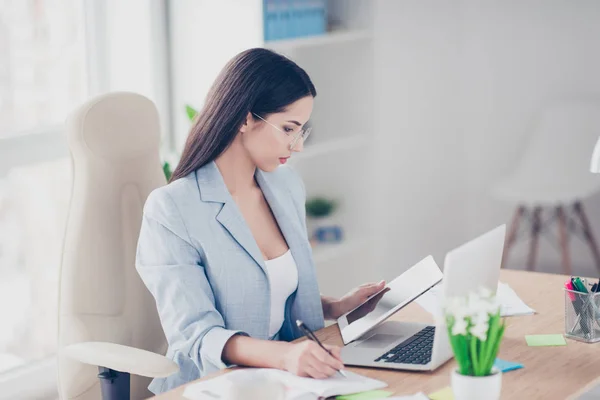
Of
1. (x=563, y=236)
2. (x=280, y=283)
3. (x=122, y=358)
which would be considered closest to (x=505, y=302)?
(x=280, y=283)

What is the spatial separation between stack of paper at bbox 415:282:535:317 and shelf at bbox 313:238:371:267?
1479 millimetres

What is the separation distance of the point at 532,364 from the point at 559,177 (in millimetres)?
2933

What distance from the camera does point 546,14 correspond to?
4.89 m

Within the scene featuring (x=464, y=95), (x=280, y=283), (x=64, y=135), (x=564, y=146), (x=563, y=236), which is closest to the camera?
(x=280, y=283)

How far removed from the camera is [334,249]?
3.95 meters

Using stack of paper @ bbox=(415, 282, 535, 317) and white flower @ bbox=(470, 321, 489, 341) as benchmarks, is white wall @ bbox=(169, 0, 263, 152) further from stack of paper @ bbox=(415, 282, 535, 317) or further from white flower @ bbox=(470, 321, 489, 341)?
white flower @ bbox=(470, 321, 489, 341)

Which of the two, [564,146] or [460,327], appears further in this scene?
[564,146]

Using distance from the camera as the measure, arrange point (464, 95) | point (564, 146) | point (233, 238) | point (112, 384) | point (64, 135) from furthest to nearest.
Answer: point (464, 95) → point (564, 146) → point (64, 135) → point (233, 238) → point (112, 384)

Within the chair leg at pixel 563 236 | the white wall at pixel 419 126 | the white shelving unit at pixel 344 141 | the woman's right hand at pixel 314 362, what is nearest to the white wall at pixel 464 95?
the white wall at pixel 419 126

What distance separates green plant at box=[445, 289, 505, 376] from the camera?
154cm

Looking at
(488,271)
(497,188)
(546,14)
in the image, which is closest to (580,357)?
(488,271)

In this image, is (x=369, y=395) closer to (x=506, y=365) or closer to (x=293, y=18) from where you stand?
(x=506, y=365)

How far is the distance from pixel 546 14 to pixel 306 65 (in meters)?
1.62

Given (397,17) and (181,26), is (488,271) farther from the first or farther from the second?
(397,17)
